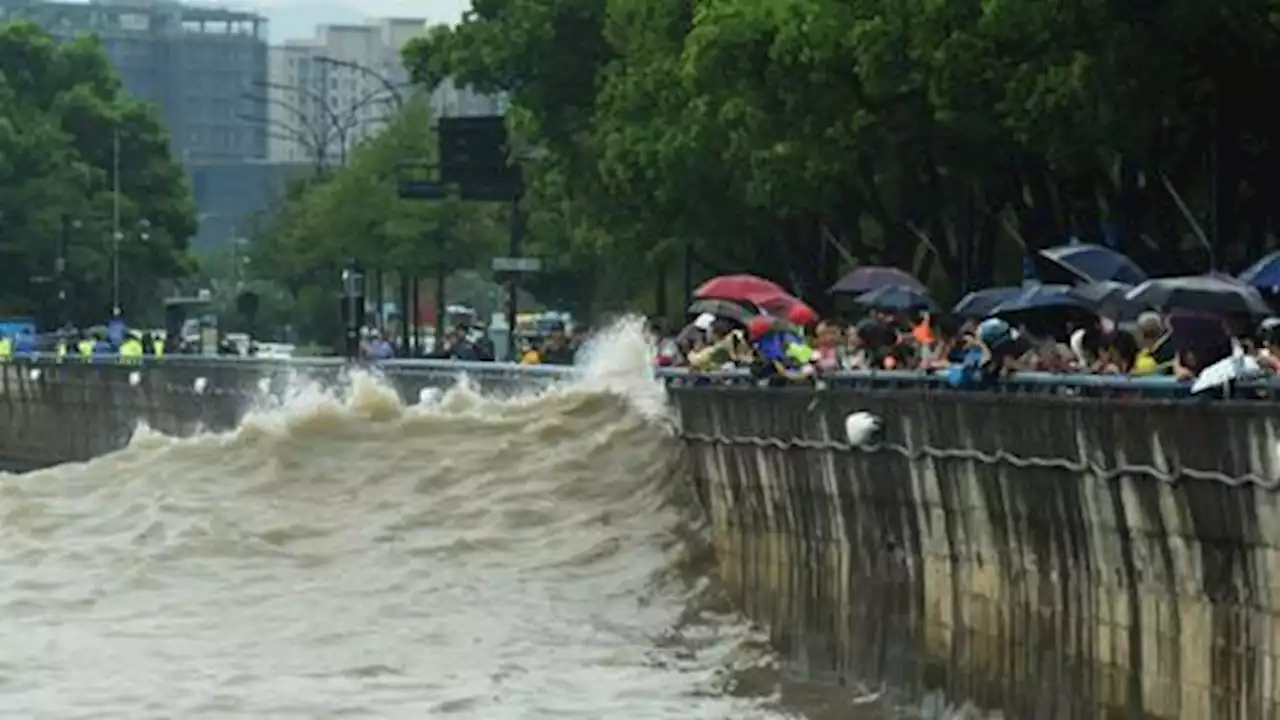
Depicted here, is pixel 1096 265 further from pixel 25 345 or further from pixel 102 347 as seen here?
pixel 25 345

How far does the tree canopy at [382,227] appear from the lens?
103250mm

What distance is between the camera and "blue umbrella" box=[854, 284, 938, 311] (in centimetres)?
4266

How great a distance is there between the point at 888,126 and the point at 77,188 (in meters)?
80.4

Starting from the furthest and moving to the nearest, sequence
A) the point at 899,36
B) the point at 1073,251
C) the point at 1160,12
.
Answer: the point at 899,36, the point at 1160,12, the point at 1073,251

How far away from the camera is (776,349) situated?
34.3m

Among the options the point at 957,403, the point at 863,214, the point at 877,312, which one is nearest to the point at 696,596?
the point at 957,403

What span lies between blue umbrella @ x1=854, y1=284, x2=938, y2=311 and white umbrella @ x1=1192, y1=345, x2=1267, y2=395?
23.0m

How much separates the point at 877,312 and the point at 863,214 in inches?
751

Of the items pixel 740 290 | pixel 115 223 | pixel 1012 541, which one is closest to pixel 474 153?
pixel 740 290

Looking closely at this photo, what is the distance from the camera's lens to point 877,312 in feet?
145

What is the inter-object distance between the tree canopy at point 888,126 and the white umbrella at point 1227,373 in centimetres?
2213

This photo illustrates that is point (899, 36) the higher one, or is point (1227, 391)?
point (899, 36)

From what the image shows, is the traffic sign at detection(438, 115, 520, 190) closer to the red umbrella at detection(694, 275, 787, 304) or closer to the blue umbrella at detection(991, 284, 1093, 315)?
the red umbrella at detection(694, 275, 787, 304)

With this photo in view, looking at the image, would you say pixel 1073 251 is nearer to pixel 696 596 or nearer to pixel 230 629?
pixel 696 596
